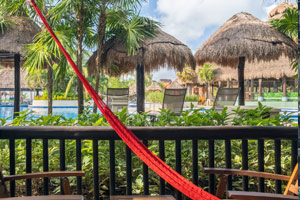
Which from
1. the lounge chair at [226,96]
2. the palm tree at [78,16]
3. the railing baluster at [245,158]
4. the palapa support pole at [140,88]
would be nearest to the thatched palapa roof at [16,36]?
the palm tree at [78,16]

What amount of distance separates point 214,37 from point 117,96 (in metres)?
3.33

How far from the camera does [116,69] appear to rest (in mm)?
8797

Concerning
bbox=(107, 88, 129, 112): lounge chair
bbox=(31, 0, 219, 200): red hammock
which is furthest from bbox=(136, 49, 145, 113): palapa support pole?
bbox=(31, 0, 219, 200): red hammock

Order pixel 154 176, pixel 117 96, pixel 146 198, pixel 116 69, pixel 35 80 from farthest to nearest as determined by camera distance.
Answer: pixel 35 80
pixel 116 69
pixel 117 96
pixel 154 176
pixel 146 198

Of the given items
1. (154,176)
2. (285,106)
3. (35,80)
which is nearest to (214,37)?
(154,176)

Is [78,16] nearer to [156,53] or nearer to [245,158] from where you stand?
[156,53]

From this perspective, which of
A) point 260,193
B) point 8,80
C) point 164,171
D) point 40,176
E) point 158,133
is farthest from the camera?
point 8,80

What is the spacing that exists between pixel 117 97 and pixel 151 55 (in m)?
1.61

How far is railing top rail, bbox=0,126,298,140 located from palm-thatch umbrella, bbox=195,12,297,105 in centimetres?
576

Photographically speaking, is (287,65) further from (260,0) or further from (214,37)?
(260,0)

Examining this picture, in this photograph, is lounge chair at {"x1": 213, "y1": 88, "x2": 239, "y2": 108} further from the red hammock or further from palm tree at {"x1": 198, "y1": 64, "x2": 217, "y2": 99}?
palm tree at {"x1": 198, "y1": 64, "x2": 217, "y2": 99}

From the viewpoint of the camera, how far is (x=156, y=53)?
6930mm

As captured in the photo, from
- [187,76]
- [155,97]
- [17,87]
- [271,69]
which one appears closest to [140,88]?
[17,87]

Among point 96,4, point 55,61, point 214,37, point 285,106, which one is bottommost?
point 285,106
